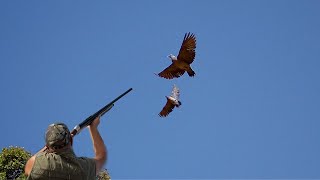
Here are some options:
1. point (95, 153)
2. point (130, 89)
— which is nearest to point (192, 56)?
point (130, 89)

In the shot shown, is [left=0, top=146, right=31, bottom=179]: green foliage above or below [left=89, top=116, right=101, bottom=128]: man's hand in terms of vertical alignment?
above

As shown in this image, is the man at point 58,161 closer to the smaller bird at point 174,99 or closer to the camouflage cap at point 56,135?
the camouflage cap at point 56,135

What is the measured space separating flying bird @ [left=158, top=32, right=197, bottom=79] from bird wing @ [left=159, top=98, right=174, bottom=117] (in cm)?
106

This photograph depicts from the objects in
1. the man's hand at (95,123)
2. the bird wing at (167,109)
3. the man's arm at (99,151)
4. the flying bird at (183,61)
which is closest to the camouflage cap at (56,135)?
the man's arm at (99,151)

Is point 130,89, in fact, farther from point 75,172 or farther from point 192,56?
point 192,56

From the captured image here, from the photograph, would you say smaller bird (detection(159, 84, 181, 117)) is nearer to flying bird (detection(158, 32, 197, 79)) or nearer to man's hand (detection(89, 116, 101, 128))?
flying bird (detection(158, 32, 197, 79))

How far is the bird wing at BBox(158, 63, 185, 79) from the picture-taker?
17703mm

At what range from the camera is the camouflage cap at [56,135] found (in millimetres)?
5023

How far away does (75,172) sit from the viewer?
206 inches

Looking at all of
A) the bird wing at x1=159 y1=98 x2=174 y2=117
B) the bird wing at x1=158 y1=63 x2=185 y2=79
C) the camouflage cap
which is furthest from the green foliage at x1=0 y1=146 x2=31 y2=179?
the camouflage cap

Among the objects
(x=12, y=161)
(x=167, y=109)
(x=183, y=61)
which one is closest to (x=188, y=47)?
(x=183, y=61)

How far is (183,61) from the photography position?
17203mm

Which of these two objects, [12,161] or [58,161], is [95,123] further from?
[12,161]

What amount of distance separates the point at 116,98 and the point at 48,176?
2021 millimetres
